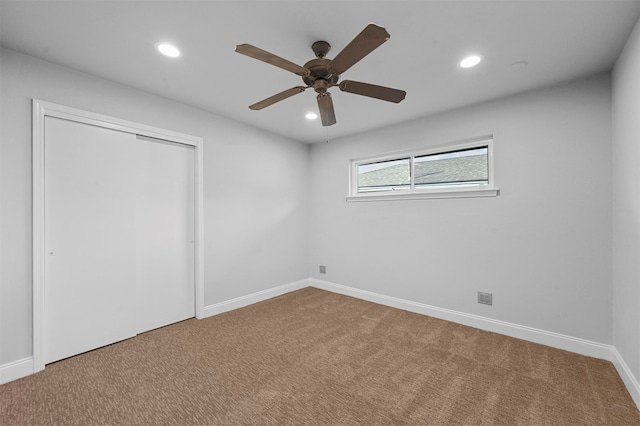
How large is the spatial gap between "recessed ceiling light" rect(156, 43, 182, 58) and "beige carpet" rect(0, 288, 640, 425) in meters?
2.49

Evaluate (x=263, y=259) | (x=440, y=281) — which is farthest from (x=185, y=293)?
(x=440, y=281)

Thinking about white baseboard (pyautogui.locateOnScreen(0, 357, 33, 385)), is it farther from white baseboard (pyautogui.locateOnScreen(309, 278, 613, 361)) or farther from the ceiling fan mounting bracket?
white baseboard (pyautogui.locateOnScreen(309, 278, 613, 361))

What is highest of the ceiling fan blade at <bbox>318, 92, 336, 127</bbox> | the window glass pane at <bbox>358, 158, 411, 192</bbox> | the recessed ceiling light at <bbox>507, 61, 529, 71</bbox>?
the recessed ceiling light at <bbox>507, 61, 529, 71</bbox>

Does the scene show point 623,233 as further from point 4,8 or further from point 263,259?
point 4,8

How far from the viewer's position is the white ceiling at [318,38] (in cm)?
163

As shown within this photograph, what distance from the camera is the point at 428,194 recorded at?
3.39 meters

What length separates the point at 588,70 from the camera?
2303mm

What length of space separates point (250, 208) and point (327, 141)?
5.73 ft

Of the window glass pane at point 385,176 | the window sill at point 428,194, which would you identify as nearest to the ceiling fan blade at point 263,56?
the window sill at point 428,194

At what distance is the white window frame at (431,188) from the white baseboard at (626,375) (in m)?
1.62

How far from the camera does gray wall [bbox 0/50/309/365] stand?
2.05 metres

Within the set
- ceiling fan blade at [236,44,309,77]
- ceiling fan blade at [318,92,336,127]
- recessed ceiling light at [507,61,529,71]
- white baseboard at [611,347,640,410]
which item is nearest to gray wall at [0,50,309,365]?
ceiling fan blade at [318,92,336,127]

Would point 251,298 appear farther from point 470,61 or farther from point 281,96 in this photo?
point 470,61

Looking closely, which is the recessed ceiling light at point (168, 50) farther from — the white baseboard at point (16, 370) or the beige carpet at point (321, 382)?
the white baseboard at point (16, 370)
